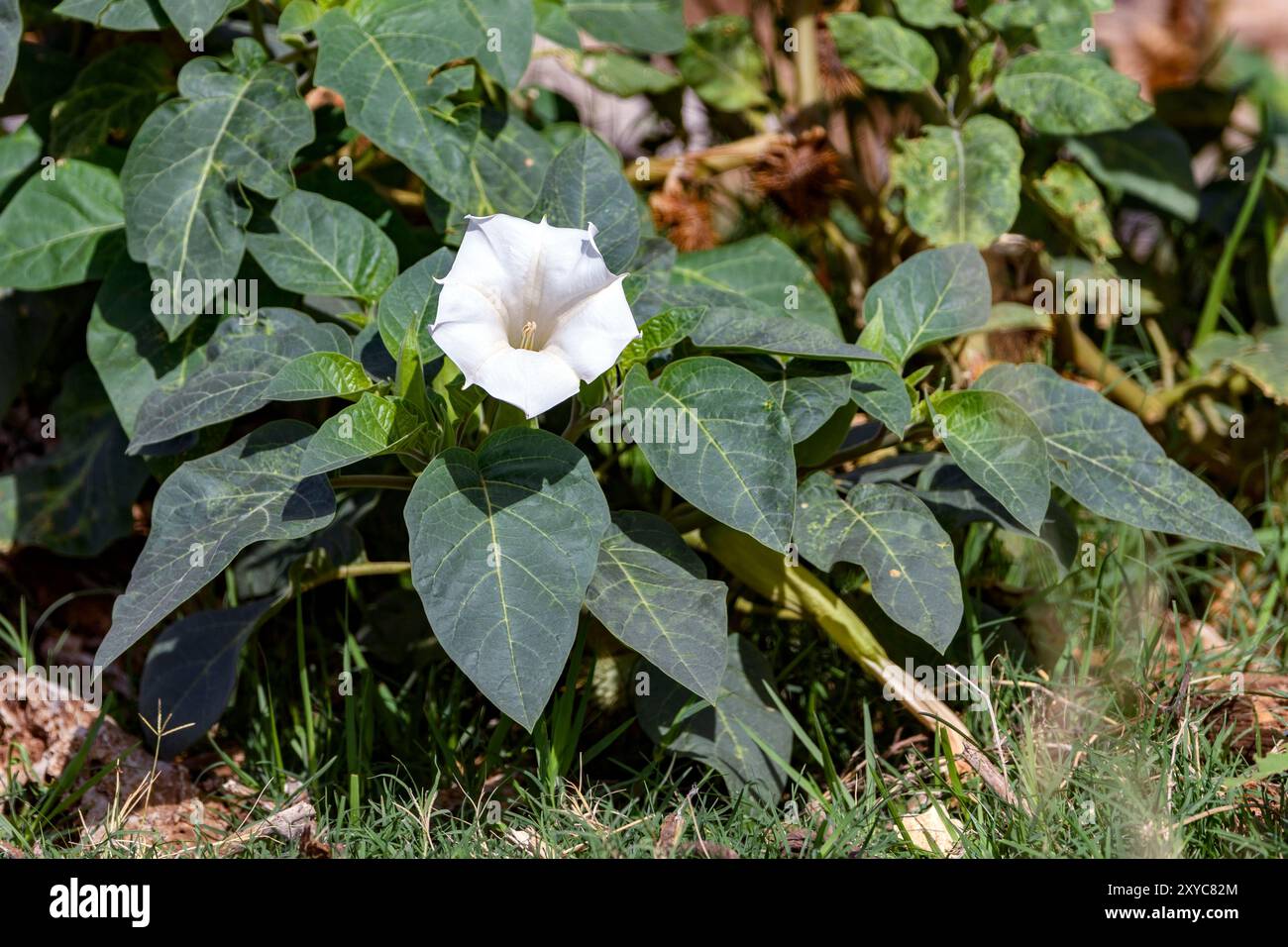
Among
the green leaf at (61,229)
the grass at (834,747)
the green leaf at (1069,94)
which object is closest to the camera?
the grass at (834,747)

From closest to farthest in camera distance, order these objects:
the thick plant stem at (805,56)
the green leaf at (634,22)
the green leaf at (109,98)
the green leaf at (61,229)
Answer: the green leaf at (61,229) → the green leaf at (109,98) → the green leaf at (634,22) → the thick plant stem at (805,56)

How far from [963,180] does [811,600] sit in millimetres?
1018

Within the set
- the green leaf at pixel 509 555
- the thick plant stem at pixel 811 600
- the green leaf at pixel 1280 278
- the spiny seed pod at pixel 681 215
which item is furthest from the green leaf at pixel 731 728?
the green leaf at pixel 1280 278

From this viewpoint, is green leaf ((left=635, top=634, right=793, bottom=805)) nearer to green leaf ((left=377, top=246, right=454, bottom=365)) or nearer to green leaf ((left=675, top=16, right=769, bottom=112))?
green leaf ((left=377, top=246, right=454, bottom=365))

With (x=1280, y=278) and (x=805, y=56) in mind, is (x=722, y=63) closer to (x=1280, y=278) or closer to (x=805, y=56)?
(x=805, y=56)

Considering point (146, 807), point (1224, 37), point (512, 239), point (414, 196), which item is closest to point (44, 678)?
point (146, 807)

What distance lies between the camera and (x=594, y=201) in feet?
6.91

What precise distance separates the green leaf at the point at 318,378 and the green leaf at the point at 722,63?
1.58m

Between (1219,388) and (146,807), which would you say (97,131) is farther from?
(1219,388)

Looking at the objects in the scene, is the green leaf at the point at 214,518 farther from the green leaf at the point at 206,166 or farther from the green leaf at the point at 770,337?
the green leaf at the point at 770,337

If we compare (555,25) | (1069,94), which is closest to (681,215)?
(555,25)

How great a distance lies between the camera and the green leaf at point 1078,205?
2.86 meters

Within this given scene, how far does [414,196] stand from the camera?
2.84 meters

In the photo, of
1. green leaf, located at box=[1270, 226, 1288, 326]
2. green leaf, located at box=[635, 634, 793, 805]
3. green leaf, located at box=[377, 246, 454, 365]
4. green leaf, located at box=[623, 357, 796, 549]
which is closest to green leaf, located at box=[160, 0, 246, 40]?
green leaf, located at box=[377, 246, 454, 365]
